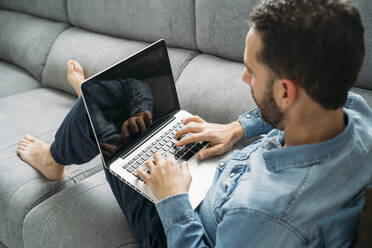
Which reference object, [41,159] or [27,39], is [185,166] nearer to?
[41,159]

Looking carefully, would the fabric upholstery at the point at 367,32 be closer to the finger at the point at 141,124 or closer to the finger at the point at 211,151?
the finger at the point at 211,151

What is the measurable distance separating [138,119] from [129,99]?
0.08m

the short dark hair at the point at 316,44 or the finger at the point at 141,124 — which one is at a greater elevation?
the short dark hair at the point at 316,44

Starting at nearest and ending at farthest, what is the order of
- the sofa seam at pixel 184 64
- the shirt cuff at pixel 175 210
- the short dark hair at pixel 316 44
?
the short dark hair at pixel 316 44
the shirt cuff at pixel 175 210
the sofa seam at pixel 184 64

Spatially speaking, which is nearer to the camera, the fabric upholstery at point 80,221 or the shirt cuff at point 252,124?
the fabric upholstery at point 80,221

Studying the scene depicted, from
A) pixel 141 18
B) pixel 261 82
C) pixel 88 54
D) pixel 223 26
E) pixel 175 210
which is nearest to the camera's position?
pixel 261 82

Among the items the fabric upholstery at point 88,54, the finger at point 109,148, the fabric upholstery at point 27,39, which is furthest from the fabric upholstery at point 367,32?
the fabric upholstery at point 27,39

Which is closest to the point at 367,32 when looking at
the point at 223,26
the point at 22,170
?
the point at 223,26

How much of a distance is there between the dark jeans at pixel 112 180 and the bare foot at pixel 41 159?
6 cm

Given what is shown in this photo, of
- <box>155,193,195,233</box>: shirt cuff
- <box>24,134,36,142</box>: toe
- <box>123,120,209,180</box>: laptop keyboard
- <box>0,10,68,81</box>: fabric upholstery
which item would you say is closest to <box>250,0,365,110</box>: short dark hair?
<box>155,193,195,233</box>: shirt cuff

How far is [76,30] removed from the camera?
212 centimetres

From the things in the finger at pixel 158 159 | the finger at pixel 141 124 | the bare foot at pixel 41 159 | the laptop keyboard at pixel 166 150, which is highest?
the finger at pixel 141 124

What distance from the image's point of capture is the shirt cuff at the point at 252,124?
1.20m

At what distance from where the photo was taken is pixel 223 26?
1474mm
